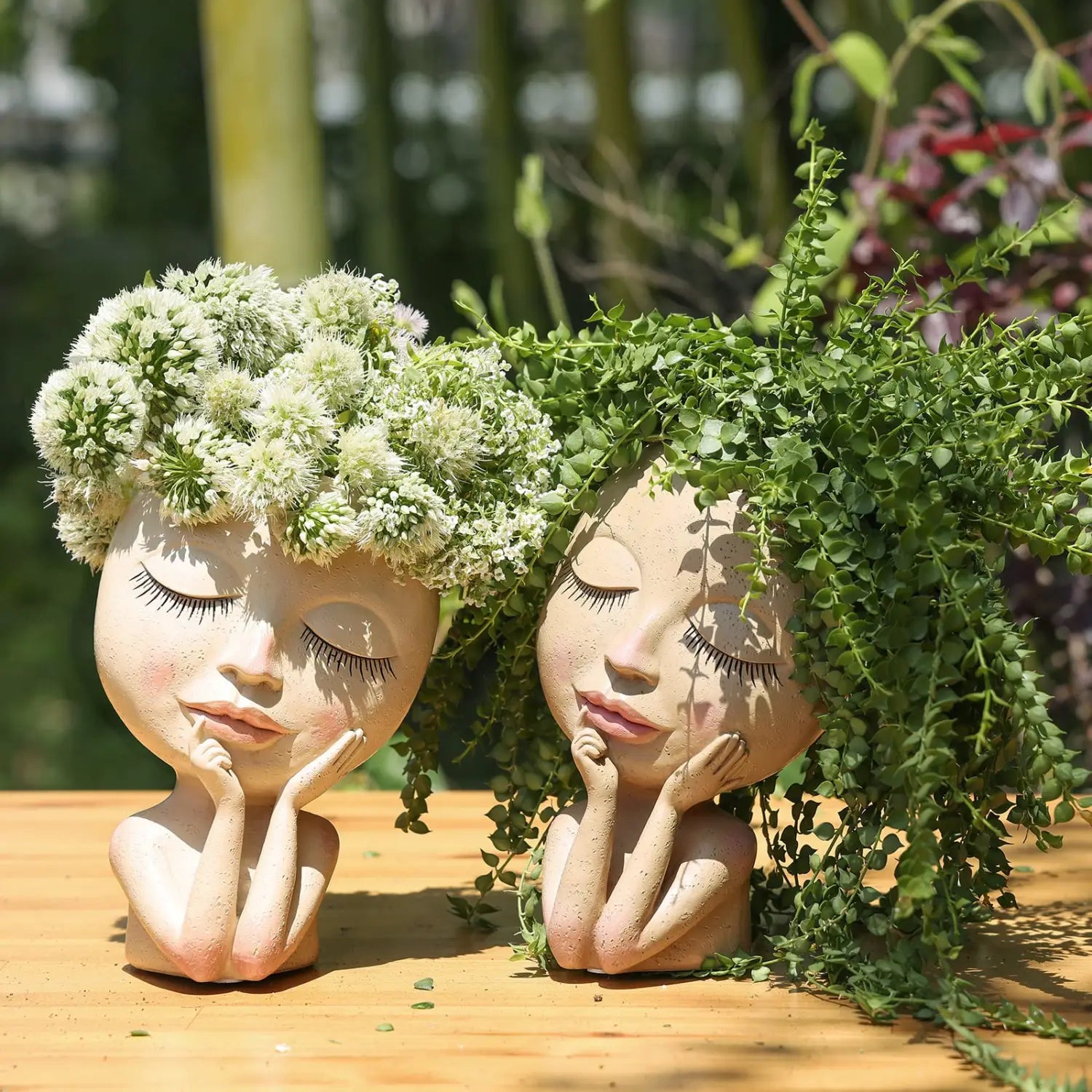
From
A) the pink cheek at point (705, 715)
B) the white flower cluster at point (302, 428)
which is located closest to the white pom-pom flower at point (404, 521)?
the white flower cluster at point (302, 428)

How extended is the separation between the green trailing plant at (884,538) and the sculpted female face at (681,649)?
0.04m

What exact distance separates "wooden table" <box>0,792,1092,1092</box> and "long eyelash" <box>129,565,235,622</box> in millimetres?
437

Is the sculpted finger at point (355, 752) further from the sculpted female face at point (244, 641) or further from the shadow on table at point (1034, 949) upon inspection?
the shadow on table at point (1034, 949)

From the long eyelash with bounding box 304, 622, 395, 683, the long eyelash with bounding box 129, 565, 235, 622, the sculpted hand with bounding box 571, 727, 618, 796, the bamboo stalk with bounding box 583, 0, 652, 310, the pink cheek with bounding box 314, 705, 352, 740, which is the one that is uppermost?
the bamboo stalk with bounding box 583, 0, 652, 310

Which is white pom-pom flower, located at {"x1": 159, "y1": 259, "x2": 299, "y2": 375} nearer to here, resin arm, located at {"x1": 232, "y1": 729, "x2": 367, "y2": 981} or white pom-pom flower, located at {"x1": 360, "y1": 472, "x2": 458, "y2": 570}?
white pom-pom flower, located at {"x1": 360, "y1": 472, "x2": 458, "y2": 570}

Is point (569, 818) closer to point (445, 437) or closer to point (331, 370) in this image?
point (445, 437)

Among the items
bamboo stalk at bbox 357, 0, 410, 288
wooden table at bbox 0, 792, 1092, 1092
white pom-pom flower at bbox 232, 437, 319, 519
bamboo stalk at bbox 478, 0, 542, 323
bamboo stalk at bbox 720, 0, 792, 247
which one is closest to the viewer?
wooden table at bbox 0, 792, 1092, 1092

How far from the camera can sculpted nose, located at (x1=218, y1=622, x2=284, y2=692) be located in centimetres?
154

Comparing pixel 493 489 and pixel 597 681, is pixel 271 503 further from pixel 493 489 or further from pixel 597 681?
pixel 597 681

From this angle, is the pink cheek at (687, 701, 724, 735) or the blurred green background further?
the blurred green background

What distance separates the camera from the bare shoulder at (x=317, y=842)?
1.64m

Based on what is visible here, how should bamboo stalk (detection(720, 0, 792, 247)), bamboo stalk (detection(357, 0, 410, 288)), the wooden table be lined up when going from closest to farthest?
the wooden table
bamboo stalk (detection(720, 0, 792, 247))
bamboo stalk (detection(357, 0, 410, 288))

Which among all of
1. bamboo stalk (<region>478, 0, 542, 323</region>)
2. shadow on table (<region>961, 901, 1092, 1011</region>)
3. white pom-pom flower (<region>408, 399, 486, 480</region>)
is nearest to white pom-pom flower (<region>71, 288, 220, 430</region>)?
white pom-pom flower (<region>408, 399, 486, 480</region>)

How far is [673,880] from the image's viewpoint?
1607 mm
